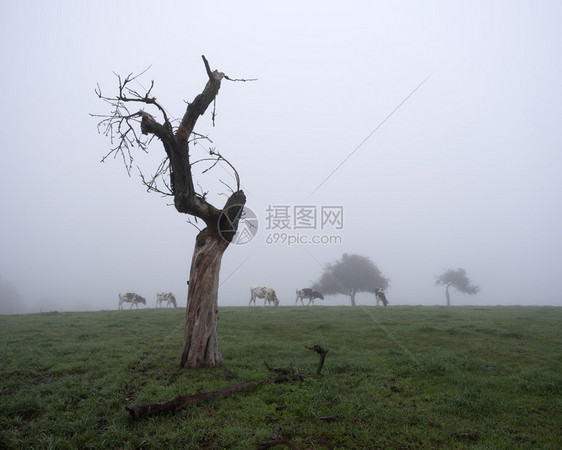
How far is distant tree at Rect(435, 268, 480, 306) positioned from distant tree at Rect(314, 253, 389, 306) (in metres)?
13.2

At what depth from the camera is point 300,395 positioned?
19.9 ft

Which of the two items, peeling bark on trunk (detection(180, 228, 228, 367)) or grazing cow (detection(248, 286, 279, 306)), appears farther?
grazing cow (detection(248, 286, 279, 306))

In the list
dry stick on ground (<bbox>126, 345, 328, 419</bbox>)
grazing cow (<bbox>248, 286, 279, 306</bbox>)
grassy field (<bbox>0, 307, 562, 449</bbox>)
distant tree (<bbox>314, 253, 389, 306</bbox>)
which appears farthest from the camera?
distant tree (<bbox>314, 253, 389, 306</bbox>)

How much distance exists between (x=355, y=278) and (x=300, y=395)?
5033 cm

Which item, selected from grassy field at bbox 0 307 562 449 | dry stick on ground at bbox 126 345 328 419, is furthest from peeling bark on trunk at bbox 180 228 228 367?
dry stick on ground at bbox 126 345 328 419

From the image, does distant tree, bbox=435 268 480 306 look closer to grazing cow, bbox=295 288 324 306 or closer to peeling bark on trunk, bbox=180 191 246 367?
grazing cow, bbox=295 288 324 306

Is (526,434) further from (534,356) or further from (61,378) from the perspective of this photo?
(61,378)

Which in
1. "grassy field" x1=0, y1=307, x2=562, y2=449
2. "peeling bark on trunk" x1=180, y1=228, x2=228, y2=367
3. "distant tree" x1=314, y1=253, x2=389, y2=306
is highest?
"distant tree" x1=314, y1=253, x2=389, y2=306

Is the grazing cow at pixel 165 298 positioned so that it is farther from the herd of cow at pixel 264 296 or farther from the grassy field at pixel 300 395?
the grassy field at pixel 300 395

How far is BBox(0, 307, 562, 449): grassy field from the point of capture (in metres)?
4.75

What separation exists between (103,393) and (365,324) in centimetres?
1184

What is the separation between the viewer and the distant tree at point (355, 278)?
54219mm

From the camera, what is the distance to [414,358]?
8.62 m

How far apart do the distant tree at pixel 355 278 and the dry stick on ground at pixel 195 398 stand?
46702 mm
